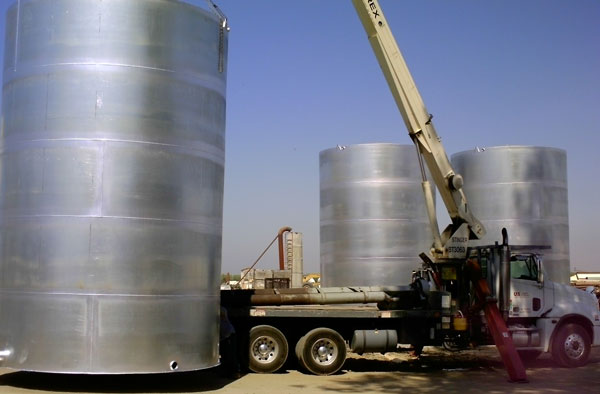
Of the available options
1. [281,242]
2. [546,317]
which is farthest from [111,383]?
[281,242]

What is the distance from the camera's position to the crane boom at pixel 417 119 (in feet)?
56.7

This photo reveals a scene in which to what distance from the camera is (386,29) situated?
17328mm

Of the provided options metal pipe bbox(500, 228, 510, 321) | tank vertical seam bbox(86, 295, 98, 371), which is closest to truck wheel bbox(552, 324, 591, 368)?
metal pipe bbox(500, 228, 510, 321)

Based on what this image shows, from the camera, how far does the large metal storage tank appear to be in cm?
1177

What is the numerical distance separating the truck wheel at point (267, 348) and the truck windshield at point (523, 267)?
5.81 metres

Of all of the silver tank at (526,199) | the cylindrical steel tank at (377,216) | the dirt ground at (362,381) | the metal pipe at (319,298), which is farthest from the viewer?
the silver tank at (526,199)

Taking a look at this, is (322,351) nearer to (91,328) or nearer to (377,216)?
(91,328)

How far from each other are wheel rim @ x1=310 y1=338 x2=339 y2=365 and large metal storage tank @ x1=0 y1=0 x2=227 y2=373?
3.76 m

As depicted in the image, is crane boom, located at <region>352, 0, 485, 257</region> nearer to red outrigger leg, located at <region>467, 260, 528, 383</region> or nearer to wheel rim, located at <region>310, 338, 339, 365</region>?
red outrigger leg, located at <region>467, 260, 528, 383</region>

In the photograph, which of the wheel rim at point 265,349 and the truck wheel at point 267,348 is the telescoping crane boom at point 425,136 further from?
the wheel rim at point 265,349

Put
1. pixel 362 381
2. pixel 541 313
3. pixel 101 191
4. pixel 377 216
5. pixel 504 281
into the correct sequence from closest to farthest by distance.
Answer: pixel 101 191, pixel 362 381, pixel 504 281, pixel 541 313, pixel 377 216

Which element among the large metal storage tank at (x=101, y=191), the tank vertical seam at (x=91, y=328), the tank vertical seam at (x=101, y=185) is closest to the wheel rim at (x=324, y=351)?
the large metal storage tank at (x=101, y=191)

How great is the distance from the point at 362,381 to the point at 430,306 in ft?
9.84

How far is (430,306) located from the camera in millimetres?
17016
